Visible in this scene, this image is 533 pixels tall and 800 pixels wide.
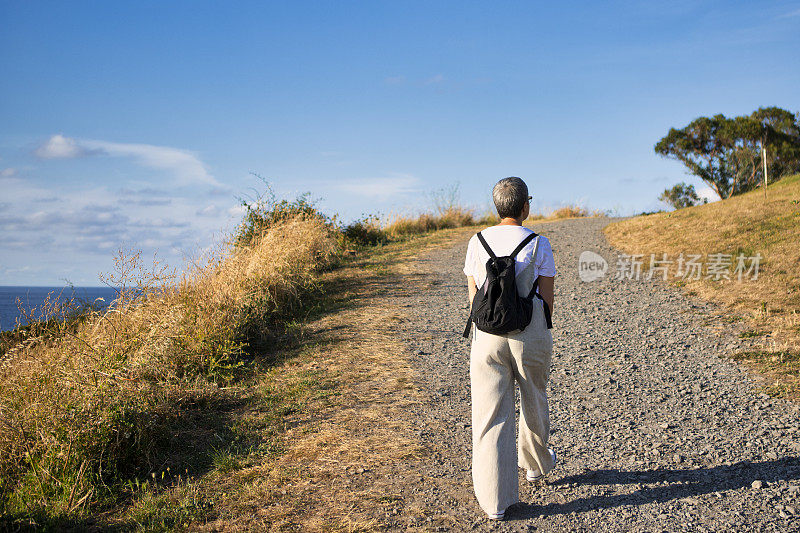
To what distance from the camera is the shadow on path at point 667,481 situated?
11.9 feet

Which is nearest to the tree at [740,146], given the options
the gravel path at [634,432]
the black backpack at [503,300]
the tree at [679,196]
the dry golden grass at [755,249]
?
the tree at [679,196]

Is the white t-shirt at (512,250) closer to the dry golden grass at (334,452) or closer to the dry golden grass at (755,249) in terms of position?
the dry golden grass at (334,452)

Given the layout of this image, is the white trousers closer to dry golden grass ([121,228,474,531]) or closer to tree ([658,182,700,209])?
dry golden grass ([121,228,474,531])

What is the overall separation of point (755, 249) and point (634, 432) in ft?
24.6

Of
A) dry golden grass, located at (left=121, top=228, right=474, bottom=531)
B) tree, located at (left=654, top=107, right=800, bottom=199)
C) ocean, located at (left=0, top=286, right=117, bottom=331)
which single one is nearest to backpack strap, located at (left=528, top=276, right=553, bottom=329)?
dry golden grass, located at (left=121, top=228, right=474, bottom=531)

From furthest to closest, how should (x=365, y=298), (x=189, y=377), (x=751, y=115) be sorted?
(x=751, y=115)
(x=365, y=298)
(x=189, y=377)

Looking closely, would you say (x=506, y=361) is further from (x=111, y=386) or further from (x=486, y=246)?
(x=111, y=386)

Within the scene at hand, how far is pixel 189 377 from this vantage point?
6.69m

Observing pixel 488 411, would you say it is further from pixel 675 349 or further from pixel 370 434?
pixel 675 349

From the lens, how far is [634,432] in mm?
4824

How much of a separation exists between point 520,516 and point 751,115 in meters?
32.3

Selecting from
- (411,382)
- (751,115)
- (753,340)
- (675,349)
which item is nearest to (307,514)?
(411,382)

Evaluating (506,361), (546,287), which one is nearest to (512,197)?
(546,287)

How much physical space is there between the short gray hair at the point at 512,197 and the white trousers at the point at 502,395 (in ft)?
1.78
